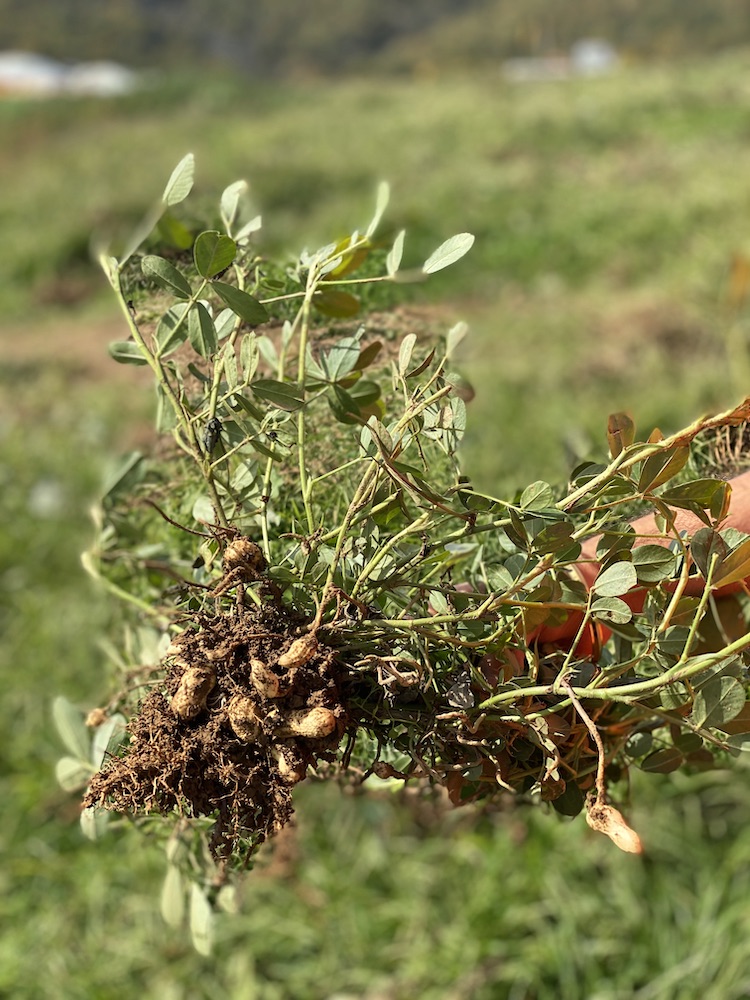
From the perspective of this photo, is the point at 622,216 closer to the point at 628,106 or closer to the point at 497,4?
the point at 628,106

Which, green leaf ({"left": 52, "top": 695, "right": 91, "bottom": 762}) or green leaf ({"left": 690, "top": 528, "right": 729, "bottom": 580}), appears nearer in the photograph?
green leaf ({"left": 690, "top": 528, "right": 729, "bottom": 580})

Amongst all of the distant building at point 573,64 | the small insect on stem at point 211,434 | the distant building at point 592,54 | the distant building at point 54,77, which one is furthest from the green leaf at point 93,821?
the distant building at point 54,77

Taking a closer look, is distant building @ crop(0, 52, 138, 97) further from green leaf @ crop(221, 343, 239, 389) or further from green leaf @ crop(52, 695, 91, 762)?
green leaf @ crop(221, 343, 239, 389)

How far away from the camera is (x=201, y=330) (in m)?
0.59

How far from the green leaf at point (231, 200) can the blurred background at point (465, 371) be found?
109 millimetres

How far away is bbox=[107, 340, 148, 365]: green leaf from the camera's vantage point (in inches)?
25.3

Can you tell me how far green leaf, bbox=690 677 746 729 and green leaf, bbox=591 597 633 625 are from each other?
57 mm

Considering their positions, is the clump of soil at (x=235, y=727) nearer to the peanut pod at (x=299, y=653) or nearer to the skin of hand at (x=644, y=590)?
the peanut pod at (x=299, y=653)

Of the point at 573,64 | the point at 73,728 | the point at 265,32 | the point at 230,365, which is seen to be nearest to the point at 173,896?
the point at 73,728

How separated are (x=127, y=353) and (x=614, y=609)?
0.35 meters

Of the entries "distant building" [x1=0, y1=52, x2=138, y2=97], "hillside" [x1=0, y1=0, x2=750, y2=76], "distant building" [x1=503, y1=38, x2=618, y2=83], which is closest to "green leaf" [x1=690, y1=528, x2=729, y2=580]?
"distant building" [x1=503, y1=38, x2=618, y2=83]

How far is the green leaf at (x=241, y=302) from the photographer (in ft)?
1.80

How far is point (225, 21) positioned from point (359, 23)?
3.41m

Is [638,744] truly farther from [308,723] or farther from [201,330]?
[201,330]
